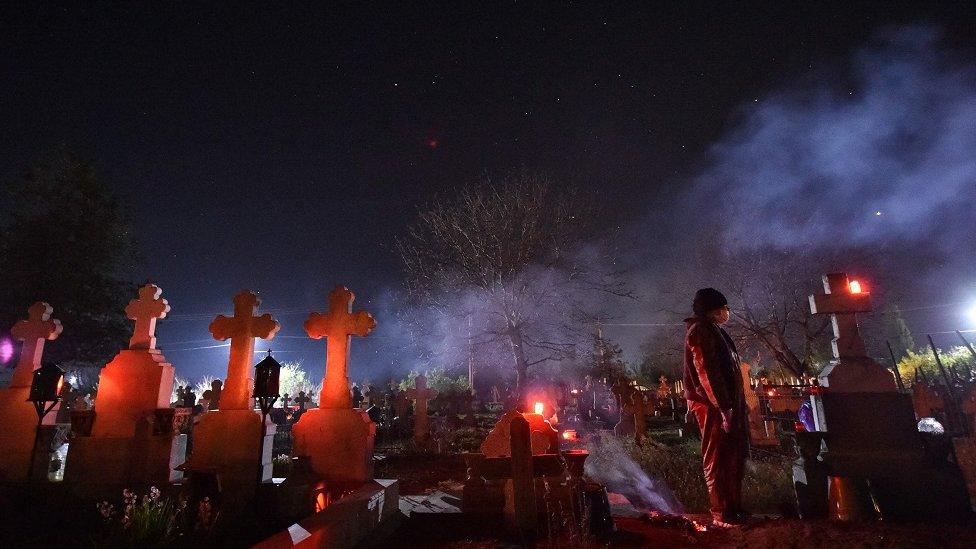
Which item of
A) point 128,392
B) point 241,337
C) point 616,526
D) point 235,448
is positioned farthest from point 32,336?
point 616,526

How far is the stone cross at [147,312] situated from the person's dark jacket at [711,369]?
789 cm

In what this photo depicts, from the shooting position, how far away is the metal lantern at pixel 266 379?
5.95 meters

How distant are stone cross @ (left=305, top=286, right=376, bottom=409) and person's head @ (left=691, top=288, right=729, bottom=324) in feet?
14.7

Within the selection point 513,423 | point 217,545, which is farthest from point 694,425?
point 217,545

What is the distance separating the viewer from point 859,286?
630 cm

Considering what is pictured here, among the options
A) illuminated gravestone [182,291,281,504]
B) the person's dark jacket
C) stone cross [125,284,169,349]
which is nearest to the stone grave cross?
the person's dark jacket

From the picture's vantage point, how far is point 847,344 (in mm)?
6129

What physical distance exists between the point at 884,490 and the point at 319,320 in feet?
24.6

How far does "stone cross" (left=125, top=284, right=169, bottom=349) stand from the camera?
291 inches

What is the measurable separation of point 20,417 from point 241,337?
407 centimetres

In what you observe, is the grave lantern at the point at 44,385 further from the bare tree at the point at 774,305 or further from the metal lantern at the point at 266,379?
the bare tree at the point at 774,305

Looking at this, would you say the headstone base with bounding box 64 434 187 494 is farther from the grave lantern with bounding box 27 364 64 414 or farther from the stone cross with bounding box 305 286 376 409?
the stone cross with bounding box 305 286 376 409

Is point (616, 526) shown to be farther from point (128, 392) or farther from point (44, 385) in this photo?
point (44, 385)

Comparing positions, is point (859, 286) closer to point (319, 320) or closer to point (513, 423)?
point (513, 423)
